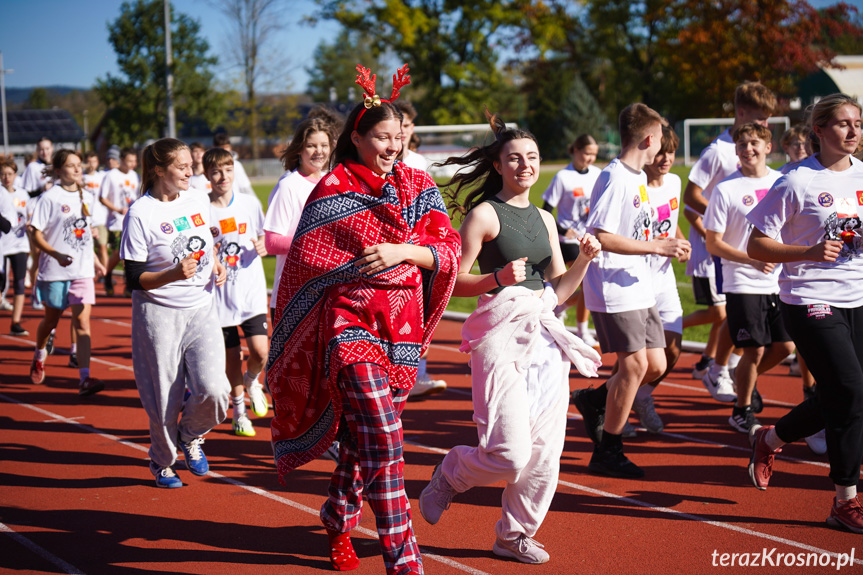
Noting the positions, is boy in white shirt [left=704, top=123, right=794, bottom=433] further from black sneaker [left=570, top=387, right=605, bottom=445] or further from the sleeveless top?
the sleeveless top

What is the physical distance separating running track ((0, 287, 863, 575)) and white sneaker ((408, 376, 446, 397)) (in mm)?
258

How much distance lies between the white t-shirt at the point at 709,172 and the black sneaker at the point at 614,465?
263 cm

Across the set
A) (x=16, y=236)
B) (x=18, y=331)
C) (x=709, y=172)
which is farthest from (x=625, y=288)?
(x=16, y=236)

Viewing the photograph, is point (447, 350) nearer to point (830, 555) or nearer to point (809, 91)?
point (830, 555)

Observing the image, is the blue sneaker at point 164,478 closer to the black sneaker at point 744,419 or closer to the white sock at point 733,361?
the black sneaker at point 744,419

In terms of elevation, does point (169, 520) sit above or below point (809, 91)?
below

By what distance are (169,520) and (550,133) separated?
194ft

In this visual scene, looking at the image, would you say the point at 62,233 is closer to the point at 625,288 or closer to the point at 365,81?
the point at 365,81

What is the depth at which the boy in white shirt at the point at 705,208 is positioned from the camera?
24.6 ft

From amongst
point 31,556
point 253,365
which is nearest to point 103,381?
point 253,365

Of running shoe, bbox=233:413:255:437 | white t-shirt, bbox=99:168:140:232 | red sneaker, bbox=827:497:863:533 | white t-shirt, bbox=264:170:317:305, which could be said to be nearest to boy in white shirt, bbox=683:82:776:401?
red sneaker, bbox=827:497:863:533

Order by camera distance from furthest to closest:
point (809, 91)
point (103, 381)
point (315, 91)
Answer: point (315, 91)
point (809, 91)
point (103, 381)

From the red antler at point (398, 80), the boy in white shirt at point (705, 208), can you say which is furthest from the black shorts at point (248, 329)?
the boy in white shirt at point (705, 208)

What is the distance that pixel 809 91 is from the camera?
58.5 meters
